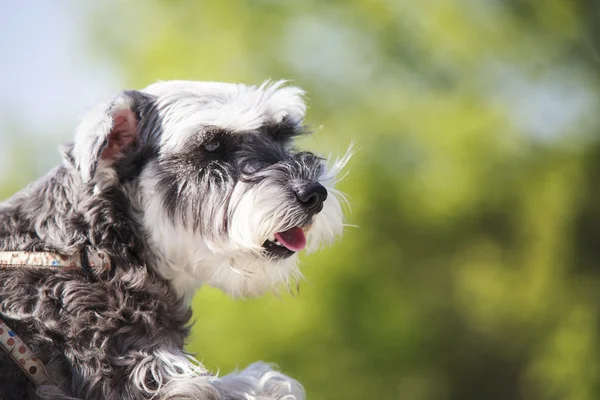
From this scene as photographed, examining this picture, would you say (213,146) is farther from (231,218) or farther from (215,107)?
(231,218)

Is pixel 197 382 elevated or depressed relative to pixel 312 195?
depressed

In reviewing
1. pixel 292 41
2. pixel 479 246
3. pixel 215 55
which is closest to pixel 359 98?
pixel 292 41

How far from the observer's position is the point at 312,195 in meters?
2.45

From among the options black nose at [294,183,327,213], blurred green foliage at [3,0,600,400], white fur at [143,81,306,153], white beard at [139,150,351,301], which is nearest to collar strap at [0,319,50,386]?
white beard at [139,150,351,301]

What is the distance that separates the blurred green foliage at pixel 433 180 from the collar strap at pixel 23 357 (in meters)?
7.78


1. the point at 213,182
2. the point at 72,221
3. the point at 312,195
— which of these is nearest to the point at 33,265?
the point at 72,221

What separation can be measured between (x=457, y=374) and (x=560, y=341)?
1.64m

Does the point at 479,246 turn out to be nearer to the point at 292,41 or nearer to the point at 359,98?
the point at 359,98

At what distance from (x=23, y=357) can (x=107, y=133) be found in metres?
0.76

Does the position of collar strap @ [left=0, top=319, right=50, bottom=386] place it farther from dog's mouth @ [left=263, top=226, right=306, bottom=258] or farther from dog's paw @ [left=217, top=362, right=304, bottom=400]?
dog's mouth @ [left=263, top=226, right=306, bottom=258]

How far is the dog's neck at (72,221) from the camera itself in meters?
2.43

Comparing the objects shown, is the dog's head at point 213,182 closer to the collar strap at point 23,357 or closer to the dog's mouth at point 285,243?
the dog's mouth at point 285,243

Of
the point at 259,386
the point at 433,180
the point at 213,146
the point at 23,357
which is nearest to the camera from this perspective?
the point at 23,357

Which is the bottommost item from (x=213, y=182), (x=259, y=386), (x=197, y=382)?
(x=197, y=382)
